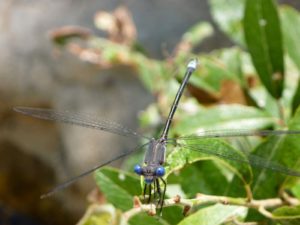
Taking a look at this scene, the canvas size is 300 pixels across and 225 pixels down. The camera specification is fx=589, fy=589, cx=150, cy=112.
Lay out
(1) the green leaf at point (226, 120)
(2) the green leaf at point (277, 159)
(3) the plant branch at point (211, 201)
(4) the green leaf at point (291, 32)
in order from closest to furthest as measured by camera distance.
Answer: (3) the plant branch at point (211, 201) → (2) the green leaf at point (277, 159) → (1) the green leaf at point (226, 120) → (4) the green leaf at point (291, 32)

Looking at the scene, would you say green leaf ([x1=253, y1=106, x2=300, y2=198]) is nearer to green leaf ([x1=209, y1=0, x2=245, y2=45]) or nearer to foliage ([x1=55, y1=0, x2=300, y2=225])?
foliage ([x1=55, y1=0, x2=300, y2=225])

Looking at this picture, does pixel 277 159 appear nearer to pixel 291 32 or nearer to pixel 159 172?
pixel 159 172

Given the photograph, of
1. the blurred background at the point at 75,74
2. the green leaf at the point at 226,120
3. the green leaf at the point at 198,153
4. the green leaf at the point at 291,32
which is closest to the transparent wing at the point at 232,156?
the green leaf at the point at 198,153

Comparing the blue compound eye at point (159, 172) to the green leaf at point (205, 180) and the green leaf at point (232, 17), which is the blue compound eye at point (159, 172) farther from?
the green leaf at point (232, 17)

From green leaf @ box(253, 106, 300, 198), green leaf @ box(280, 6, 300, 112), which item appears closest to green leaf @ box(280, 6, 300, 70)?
green leaf @ box(280, 6, 300, 112)

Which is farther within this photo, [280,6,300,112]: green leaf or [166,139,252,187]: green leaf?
[280,6,300,112]: green leaf

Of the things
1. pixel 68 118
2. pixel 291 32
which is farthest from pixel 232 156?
pixel 291 32

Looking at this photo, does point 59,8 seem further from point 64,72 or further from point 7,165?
point 7,165
